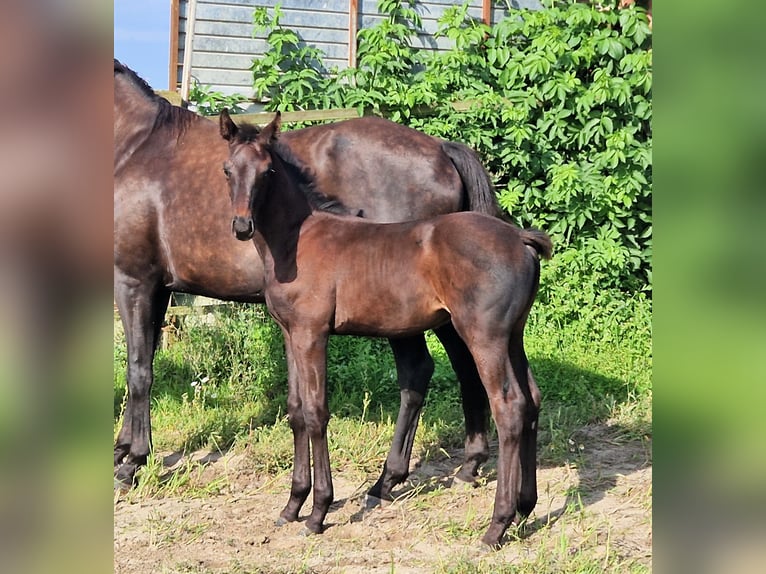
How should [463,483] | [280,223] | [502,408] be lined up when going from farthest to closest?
Result: [463,483] → [280,223] → [502,408]

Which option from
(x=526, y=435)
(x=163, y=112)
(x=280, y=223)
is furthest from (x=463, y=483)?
(x=163, y=112)

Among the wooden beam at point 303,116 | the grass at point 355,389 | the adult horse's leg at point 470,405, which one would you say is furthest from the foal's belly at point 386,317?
the wooden beam at point 303,116

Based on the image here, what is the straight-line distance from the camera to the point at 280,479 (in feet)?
16.4

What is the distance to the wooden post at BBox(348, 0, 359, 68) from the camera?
870 centimetres

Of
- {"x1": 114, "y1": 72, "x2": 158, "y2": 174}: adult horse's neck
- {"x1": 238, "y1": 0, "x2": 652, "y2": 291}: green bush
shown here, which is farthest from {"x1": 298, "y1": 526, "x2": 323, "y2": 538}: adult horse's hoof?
{"x1": 238, "y1": 0, "x2": 652, "y2": 291}: green bush

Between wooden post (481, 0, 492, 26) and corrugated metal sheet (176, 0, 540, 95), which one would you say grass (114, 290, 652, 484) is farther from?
wooden post (481, 0, 492, 26)

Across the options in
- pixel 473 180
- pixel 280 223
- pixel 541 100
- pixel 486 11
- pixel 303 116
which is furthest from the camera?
pixel 486 11

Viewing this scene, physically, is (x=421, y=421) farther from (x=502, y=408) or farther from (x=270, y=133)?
(x=270, y=133)

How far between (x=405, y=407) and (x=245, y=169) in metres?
1.74

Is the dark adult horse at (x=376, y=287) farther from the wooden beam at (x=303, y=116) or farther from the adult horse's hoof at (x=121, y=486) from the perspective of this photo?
the wooden beam at (x=303, y=116)

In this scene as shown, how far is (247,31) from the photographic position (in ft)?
27.9
